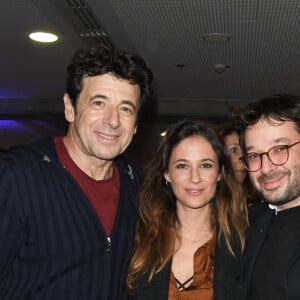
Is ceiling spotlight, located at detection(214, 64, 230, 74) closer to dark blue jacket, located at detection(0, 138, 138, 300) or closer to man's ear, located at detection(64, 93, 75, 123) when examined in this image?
man's ear, located at detection(64, 93, 75, 123)

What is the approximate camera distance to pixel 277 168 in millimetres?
2521

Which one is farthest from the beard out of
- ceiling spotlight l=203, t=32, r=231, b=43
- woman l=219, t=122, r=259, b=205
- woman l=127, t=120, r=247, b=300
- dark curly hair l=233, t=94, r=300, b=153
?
ceiling spotlight l=203, t=32, r=231, b=43

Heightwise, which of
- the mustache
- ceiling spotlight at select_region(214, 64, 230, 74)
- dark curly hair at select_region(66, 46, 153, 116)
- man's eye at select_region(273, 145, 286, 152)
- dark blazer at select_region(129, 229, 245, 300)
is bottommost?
dark blazer at select_region(129, 229, 245, 300)

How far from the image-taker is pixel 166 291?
2674 millimetres

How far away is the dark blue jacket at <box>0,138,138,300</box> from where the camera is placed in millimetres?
2139

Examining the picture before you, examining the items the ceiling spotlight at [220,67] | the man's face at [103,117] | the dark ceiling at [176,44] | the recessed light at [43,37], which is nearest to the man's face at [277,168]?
the man's face at [103,117]

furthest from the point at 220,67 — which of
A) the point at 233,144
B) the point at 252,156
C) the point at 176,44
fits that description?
the point at 252,156

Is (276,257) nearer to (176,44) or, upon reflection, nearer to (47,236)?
(47,236)

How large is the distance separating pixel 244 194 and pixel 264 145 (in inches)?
26.8

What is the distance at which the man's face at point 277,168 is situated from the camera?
250 cm

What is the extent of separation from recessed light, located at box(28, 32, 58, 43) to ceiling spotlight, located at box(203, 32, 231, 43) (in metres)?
1.73

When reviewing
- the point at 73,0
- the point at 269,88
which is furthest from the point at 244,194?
the point at 269,88

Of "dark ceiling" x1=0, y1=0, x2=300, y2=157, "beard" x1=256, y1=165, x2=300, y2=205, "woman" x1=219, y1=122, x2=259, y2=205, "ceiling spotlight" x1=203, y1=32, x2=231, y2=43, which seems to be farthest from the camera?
"ceiling spotlight" x1=203, y1=32, x2=231, y2=43

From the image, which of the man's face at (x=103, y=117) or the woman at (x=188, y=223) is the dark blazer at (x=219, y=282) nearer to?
the woman at (x=188, y=223)
